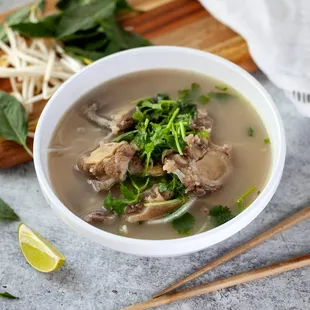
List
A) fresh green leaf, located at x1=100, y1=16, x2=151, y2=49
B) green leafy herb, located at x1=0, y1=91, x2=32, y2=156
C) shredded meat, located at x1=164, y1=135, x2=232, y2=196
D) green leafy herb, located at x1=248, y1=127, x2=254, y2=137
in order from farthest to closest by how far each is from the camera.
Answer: fresh green leaf, located at x1=100, y1=16, x2=151, y2=49 → green leafy herb, located at x1=0, y1=91, x2=32, y2=156 → green leafy herb, located at x1=248, y1=127, x2=254, y2=137 → shredded meat, located at x1=164, y1=135, x2=232, y2=196

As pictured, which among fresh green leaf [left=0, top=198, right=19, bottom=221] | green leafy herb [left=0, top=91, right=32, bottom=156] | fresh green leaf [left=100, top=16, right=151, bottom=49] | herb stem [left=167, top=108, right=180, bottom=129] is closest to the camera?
herb stem [left=167, top=108, right=180, bottom=129]

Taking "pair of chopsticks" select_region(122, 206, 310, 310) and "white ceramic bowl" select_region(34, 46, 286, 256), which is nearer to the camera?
"white ceramic bowl" select_region(34, 46, 286, 256)

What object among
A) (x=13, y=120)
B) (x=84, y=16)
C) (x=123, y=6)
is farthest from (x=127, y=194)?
(x=123, y=6)

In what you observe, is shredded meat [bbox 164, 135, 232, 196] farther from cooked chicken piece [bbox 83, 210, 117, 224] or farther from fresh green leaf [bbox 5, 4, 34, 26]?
fresh green leaf [bbox 5, 4, 34, 26]

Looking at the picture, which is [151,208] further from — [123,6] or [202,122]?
[123,6]

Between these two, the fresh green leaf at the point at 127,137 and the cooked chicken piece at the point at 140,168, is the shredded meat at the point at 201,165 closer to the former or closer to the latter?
the cooked chicken piece at the point at 140,168

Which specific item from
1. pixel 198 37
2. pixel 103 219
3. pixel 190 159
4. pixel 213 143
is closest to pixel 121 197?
pixel 103 219

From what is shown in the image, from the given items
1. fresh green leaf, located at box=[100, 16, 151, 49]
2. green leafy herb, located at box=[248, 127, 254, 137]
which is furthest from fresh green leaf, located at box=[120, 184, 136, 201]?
fresh green leaf, located at box=[100, 16, 151, 49]
